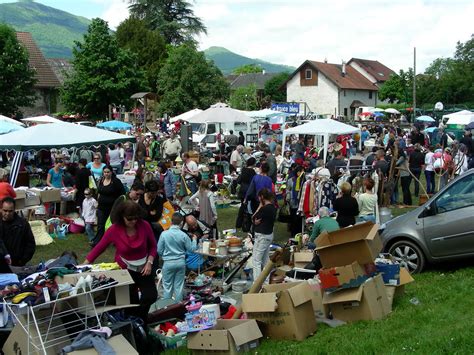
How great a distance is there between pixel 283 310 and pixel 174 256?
6.53 ft

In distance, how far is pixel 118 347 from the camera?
607cm

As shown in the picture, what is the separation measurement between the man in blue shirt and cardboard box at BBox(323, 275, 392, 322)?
2080mm

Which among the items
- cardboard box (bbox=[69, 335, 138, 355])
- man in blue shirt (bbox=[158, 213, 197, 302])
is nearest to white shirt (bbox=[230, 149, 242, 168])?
man in blue shirt (bbox=[158, 213, 197, 302])

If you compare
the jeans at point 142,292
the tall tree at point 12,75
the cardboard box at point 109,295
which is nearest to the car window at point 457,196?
the jeans at point 142,292

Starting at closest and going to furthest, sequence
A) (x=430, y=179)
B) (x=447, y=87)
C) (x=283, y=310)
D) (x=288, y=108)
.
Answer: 1. (x=283, y=310)
2. (x=430, y=179)
3. (x=288, y=108)
4. (x=447, y=87)

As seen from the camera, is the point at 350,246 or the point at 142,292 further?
the point at 350,246

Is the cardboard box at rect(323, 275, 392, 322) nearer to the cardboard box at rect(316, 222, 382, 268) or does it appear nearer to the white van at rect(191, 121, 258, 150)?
the cardboard box at rect(316, 222, 382, 268)

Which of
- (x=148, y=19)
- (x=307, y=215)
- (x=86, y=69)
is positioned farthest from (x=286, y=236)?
(x=148, y=19)

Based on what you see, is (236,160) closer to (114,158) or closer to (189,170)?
(114,158)

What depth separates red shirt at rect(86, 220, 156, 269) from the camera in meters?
6.84

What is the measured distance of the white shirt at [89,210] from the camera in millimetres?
13359

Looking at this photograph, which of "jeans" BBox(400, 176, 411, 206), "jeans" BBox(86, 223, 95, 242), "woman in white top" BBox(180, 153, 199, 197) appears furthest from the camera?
"jeans" BBox(400, 176, 411, 206)

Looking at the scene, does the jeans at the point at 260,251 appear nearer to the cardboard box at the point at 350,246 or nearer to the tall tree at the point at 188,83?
the cardboard box at the point at 350,246

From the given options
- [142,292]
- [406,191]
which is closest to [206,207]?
[142,292]
